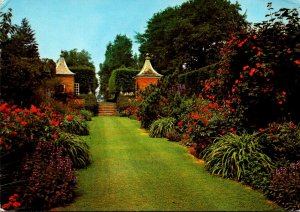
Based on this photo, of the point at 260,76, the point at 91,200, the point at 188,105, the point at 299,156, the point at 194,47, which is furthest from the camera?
the point at 194,47

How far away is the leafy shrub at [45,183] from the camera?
4727 millimetres

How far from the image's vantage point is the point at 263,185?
18.6ft

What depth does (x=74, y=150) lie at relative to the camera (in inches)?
279

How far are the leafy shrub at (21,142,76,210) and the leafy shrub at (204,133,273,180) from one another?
2939 millimetres

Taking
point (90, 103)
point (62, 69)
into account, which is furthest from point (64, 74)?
point (90, 103)

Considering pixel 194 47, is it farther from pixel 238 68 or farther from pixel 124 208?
pixel 124 208

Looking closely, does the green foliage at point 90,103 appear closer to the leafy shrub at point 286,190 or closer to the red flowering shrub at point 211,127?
the red flowering shrub at point 211,127

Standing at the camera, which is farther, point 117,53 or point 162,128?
Answer: point 162,128

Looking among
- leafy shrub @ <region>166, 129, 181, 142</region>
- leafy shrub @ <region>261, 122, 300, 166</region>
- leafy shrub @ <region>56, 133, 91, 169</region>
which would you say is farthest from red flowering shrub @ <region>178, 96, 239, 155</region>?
leafy shrub @ <region>56, 133, 91, 169</region>

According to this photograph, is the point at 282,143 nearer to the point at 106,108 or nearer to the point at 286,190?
the point at 286,190

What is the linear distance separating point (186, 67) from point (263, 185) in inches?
966

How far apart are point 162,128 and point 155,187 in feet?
21.3

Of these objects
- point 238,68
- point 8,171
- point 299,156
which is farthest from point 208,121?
point 8,171

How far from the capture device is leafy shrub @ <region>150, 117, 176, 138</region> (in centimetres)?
1209
